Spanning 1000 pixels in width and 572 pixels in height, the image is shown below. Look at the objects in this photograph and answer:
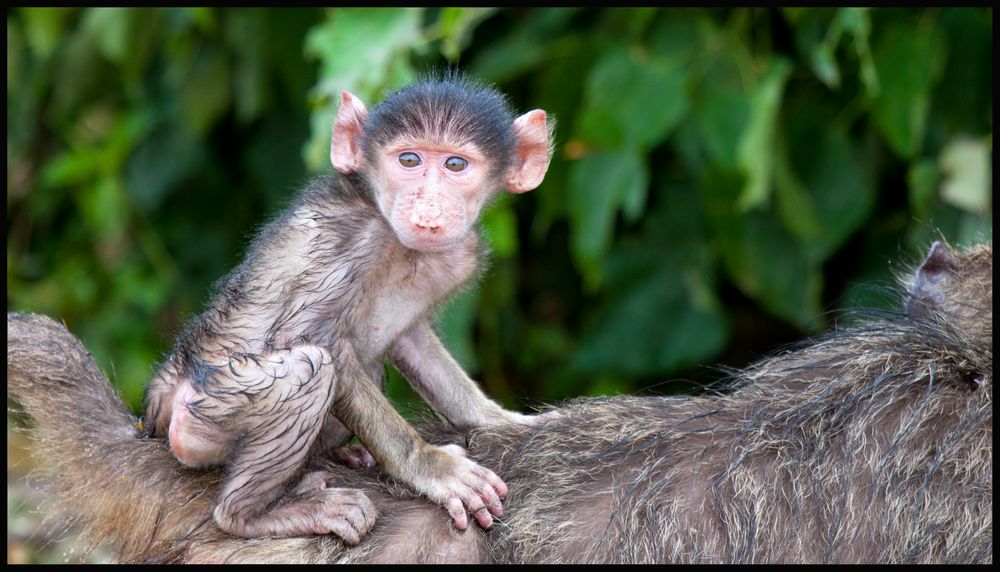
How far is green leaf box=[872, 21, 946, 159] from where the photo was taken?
4918 millimetres

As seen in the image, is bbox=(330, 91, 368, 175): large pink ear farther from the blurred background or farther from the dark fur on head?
the blurred background

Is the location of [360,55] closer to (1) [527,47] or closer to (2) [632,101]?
(1) [527,47]

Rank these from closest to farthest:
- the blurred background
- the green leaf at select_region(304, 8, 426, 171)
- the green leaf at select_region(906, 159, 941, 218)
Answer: the green leaf at select_region(304, 8, 426, 171) < the blurred background < the green leaf at select_region(906, 159, 941, 218)

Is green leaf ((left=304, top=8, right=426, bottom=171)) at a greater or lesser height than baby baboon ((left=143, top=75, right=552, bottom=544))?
greater

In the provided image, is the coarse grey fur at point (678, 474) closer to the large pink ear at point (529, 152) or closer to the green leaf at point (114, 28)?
the large pink ear at point (529, 152)

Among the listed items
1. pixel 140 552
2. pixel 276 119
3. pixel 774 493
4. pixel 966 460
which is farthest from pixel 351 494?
pixel 276 119

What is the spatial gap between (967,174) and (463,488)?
10.8ft

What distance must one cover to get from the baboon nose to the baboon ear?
132 centimetres

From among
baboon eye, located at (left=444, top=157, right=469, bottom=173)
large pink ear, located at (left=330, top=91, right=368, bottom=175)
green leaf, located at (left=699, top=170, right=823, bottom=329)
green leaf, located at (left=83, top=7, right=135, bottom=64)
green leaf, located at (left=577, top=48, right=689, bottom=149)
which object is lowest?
green leaf, located at (left=699, top=170, right=823, bottom=329)

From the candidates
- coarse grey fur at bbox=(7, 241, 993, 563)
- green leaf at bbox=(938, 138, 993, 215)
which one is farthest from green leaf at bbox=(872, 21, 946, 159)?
coarse grey fur at bbox=(7, 241, 993, 563)

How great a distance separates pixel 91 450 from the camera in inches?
113

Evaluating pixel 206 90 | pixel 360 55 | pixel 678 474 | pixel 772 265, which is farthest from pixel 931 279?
pixel 206 90

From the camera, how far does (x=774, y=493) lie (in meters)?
2.75

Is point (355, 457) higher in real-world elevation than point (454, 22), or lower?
lower
